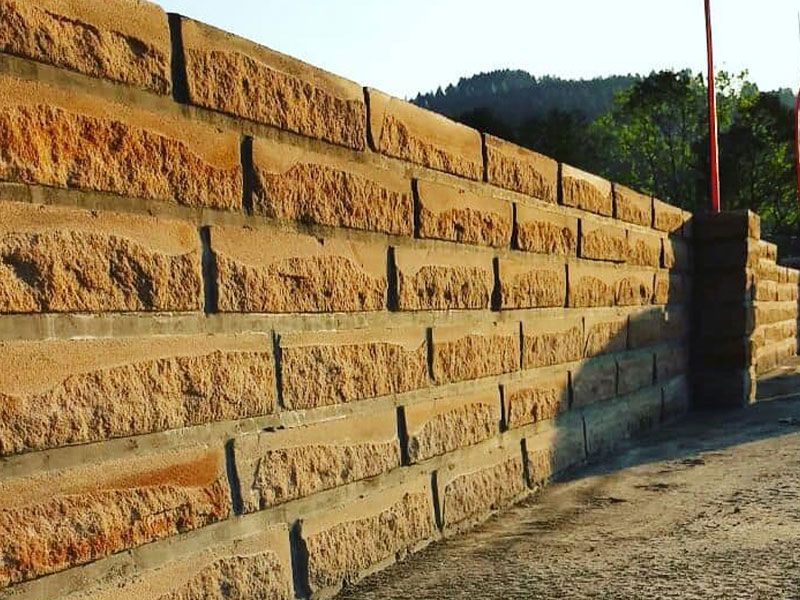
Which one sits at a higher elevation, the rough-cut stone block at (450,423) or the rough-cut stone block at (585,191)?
the rough-cut stone block at (585,191)

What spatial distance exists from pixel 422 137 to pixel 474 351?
864 millimetres

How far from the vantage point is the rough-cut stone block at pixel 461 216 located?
9.89 ft

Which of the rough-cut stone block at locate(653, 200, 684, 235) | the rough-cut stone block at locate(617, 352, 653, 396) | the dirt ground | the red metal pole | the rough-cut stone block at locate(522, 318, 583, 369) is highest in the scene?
the red metal pole

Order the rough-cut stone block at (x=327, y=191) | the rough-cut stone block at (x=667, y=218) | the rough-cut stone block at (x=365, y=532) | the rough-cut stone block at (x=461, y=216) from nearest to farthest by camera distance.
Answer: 1. the rough-cut stone block at (x=327, y=191)
2. the rough-cut stone block at (x=365, y=532)
3. the rough-cut stone block at (x=461, y=216)
4. the rough-cut stone block at (x=667, y=218)

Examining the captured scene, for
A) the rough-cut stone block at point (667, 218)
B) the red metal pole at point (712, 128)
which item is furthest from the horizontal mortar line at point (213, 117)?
the red metal pole at point (712, 128)

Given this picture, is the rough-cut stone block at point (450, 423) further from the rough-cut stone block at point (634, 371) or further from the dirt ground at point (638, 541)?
the rough-cut stone block at point (634, 371)

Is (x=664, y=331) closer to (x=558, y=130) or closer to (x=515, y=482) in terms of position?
(x=515, y=482)

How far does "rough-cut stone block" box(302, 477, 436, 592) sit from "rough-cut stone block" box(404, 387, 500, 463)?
0.13 m

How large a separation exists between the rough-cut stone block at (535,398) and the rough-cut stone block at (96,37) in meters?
2.07

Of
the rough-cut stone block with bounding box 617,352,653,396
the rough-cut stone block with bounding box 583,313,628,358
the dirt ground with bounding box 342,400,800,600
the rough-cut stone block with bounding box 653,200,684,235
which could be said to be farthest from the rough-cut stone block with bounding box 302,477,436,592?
the rough-cut stone block with bounding box 653,200,684,235

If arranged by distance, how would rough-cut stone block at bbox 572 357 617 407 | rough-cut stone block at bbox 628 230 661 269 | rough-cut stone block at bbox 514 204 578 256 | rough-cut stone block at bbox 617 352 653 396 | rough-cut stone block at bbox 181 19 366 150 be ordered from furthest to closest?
rough-cut stone block at bbox 628 230 661 269
rough-cut stone block at bbox 617 352 653 396
rough-cut stone block at bbox 572 357 617 407
rough-cut stone block at bbox 514 204 578 256
rough-cut stone block at bbox 181 19 366 150

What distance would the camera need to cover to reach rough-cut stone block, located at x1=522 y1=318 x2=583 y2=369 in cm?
374

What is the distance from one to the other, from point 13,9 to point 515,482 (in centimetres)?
267

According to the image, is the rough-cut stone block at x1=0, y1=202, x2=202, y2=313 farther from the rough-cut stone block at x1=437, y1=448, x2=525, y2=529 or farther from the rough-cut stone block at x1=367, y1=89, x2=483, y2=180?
the rough-cut stone block at x1=437, y1=448, x2=525, y2=529
